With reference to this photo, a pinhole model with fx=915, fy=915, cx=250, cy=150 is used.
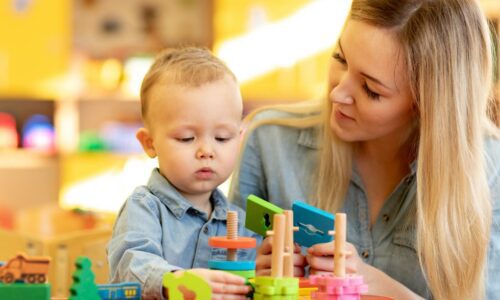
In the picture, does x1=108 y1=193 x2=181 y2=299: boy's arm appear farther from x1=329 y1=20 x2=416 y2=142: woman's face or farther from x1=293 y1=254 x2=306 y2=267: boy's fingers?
x1=329 y1=20 x2=416 y2=142: woman's face

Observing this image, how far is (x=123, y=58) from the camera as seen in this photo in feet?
15.0

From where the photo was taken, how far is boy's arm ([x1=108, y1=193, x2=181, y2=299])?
1199 millimetres

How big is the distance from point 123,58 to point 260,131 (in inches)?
111

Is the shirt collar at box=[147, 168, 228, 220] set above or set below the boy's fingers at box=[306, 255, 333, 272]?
above

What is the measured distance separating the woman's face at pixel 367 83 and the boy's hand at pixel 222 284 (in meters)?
0.56

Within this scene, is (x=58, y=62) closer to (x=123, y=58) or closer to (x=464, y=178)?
(x=123, y=58)

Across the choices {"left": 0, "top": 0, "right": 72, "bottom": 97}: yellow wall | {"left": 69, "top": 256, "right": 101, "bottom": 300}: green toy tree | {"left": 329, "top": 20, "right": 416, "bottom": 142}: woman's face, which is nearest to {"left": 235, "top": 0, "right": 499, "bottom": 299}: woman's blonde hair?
{"left": 329, "top": 20, "right": 416, "bottom": 142}: woman's face

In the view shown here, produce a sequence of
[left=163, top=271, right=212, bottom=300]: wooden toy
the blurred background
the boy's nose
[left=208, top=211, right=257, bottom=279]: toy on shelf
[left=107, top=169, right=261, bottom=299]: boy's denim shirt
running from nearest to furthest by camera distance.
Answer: [left=163, top=271, right=212, bottom=300]: wooden toy
[left=208, top=211, right=257, bottom=279]: toy on shelf
[left=107, top=169, right=261, bottom=299]: boy's denim shirt
the boy's nose
the blurred background

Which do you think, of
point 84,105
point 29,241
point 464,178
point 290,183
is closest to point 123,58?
point 84,105

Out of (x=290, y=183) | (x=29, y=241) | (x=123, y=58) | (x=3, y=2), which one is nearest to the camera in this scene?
(x=290, y=183)

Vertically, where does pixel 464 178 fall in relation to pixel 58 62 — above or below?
below

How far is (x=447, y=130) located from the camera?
1591 millimetres

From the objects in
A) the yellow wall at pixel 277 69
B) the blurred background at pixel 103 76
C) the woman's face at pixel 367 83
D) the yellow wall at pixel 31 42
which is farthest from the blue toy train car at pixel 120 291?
the yellow wall at pixel 31 42

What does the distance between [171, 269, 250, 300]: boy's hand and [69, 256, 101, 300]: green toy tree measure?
4.4 inches
